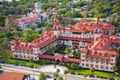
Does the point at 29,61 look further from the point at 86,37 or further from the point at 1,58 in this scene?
the point at 86,37

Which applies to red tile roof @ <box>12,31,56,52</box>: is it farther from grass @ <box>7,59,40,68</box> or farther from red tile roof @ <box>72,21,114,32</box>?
red tile roof @ <box>72,21,114,32</box>

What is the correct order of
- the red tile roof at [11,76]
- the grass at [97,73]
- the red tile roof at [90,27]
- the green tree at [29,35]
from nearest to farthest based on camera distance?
the red tile roof at [11,76] < the grass at [97,73] < the green tree at [29,35] < the red tile roof at [90,27]

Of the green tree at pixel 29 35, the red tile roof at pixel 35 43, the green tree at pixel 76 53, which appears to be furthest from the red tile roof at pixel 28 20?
the green tree at pixel 76 53

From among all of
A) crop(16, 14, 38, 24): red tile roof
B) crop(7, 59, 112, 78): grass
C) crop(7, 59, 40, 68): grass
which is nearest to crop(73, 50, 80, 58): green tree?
crop(7, 59, 112, 78): grass

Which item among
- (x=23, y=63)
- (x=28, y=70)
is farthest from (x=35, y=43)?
(x=28, y=70)

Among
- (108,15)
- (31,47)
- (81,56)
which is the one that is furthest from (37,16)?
(81,56)

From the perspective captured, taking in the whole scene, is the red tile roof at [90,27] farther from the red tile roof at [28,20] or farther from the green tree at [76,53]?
the red tile roof at [28,20]

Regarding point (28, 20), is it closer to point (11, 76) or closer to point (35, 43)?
point (35, 43)

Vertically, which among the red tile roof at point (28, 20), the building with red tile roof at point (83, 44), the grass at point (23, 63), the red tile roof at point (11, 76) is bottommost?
the red tile roof at point (11, 76)
